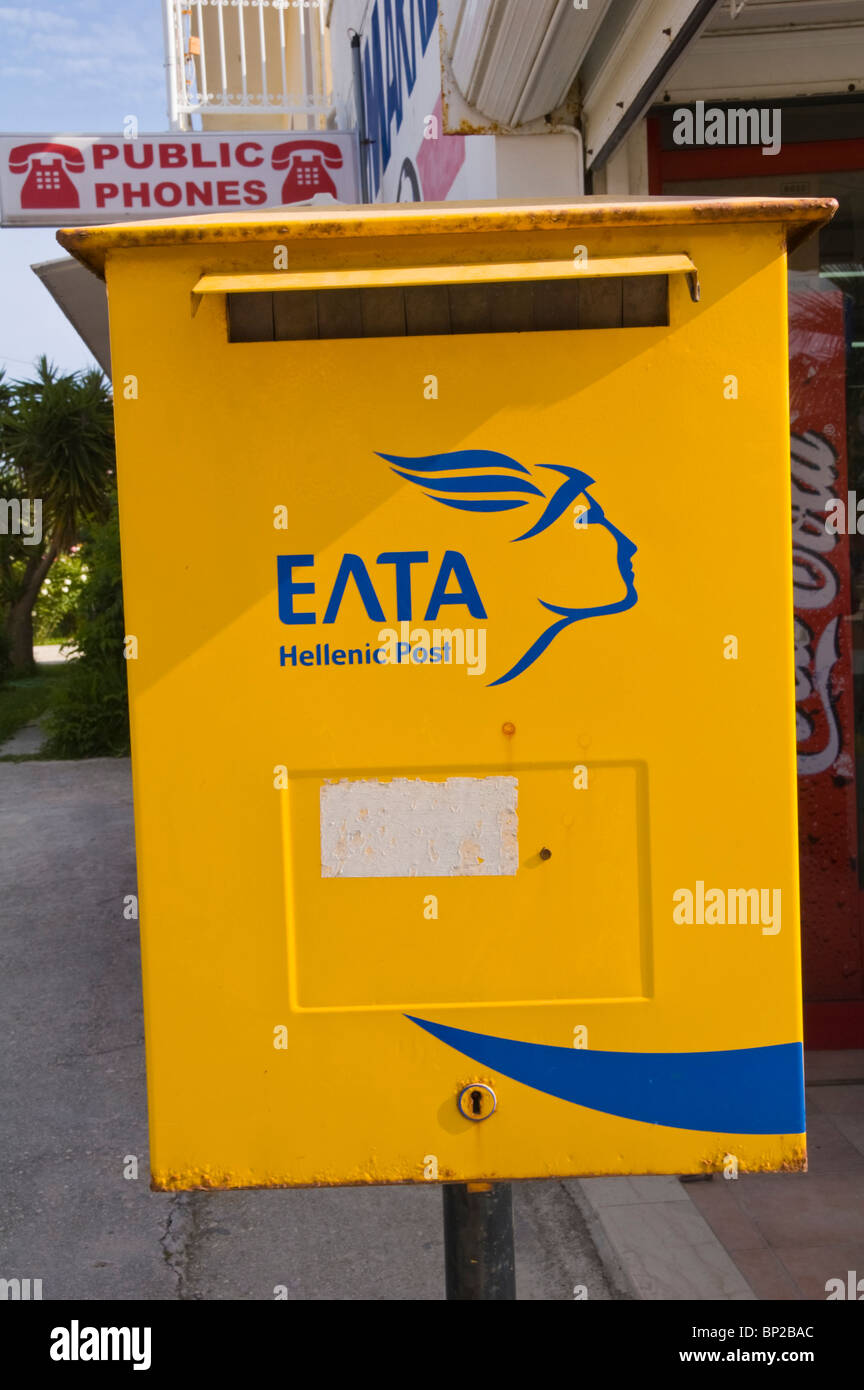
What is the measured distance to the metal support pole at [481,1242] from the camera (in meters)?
2.07

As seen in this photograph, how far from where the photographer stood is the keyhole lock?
1834 millimetres

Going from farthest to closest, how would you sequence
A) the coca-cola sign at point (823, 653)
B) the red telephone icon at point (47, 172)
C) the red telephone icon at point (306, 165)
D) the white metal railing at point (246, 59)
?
the white metal railing at point (246, 59) < the red telephone icon at point (306, 165) < the red telephone icon at point (47, 172) < the coca-cola sign at point (823, 653)

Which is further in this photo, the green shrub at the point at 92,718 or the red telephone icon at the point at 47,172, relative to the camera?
the green shrub at the point at 92,718

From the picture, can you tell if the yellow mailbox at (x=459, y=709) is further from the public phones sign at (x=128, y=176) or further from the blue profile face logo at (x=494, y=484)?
the public phones sign at (x=128, y=176)

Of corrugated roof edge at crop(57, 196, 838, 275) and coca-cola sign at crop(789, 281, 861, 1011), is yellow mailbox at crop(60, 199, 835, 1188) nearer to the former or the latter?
corrugated roof edge at crop(57, 196, 838, 275)

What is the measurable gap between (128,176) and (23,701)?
13.9m

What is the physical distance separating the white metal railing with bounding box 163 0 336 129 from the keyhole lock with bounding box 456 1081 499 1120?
7859mm

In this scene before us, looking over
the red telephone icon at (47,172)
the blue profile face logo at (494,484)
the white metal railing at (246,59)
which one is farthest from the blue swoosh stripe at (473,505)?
the white metal railing at (246,59)

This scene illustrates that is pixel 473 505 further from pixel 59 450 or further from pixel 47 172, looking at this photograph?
pixel 59 450

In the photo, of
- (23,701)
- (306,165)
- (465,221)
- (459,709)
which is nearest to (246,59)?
(306,165)

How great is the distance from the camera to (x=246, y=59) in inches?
354

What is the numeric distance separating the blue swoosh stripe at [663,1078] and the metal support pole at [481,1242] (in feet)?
1.11

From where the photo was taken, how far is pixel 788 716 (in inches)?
71.4
